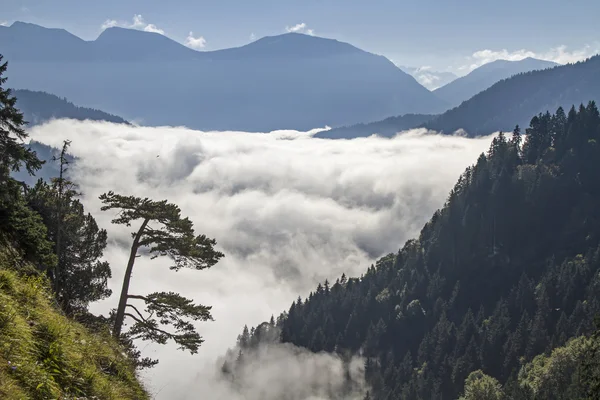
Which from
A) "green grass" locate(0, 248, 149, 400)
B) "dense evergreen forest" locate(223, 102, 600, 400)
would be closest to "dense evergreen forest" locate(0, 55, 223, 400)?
"green grass" locate(0, 248, 149, 400)

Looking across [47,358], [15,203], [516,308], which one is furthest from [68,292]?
[516,308]

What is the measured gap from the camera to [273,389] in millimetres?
194375

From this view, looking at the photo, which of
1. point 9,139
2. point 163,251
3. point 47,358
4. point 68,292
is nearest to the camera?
point 47,358

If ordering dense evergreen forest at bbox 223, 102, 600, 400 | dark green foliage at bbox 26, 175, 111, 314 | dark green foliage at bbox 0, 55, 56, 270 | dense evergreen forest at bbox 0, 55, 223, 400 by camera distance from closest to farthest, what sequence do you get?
1. dense evergreen forest at bbox 0, 55, 223, 400
2. dark green foliage at bbox 0, 55, 56, 270
3. dark green foliage at bbox 26, 175, 111, 314
4. dense evergreen forest at bbox 223, 102, 600, 400

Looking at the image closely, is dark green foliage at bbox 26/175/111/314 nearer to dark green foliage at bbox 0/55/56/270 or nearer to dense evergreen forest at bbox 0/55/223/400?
dense evergreen forest at bbox 0/55/223/400

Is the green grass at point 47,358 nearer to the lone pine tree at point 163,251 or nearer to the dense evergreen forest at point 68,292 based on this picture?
the dense evergreen forest at point 68,292

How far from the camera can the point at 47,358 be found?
11.1 m

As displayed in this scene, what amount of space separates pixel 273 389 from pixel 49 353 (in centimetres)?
19659

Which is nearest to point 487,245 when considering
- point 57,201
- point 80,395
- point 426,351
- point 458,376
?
point 426,351

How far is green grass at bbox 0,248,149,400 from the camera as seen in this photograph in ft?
31.9

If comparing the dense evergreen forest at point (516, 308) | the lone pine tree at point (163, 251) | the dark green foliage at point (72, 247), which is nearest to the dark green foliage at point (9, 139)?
the lone pine tree at point (163, 251)

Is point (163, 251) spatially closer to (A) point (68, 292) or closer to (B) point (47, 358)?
(A) point (68, 292)

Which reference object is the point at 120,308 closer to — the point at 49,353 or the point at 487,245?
the point at 49,353

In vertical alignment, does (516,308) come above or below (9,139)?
below
